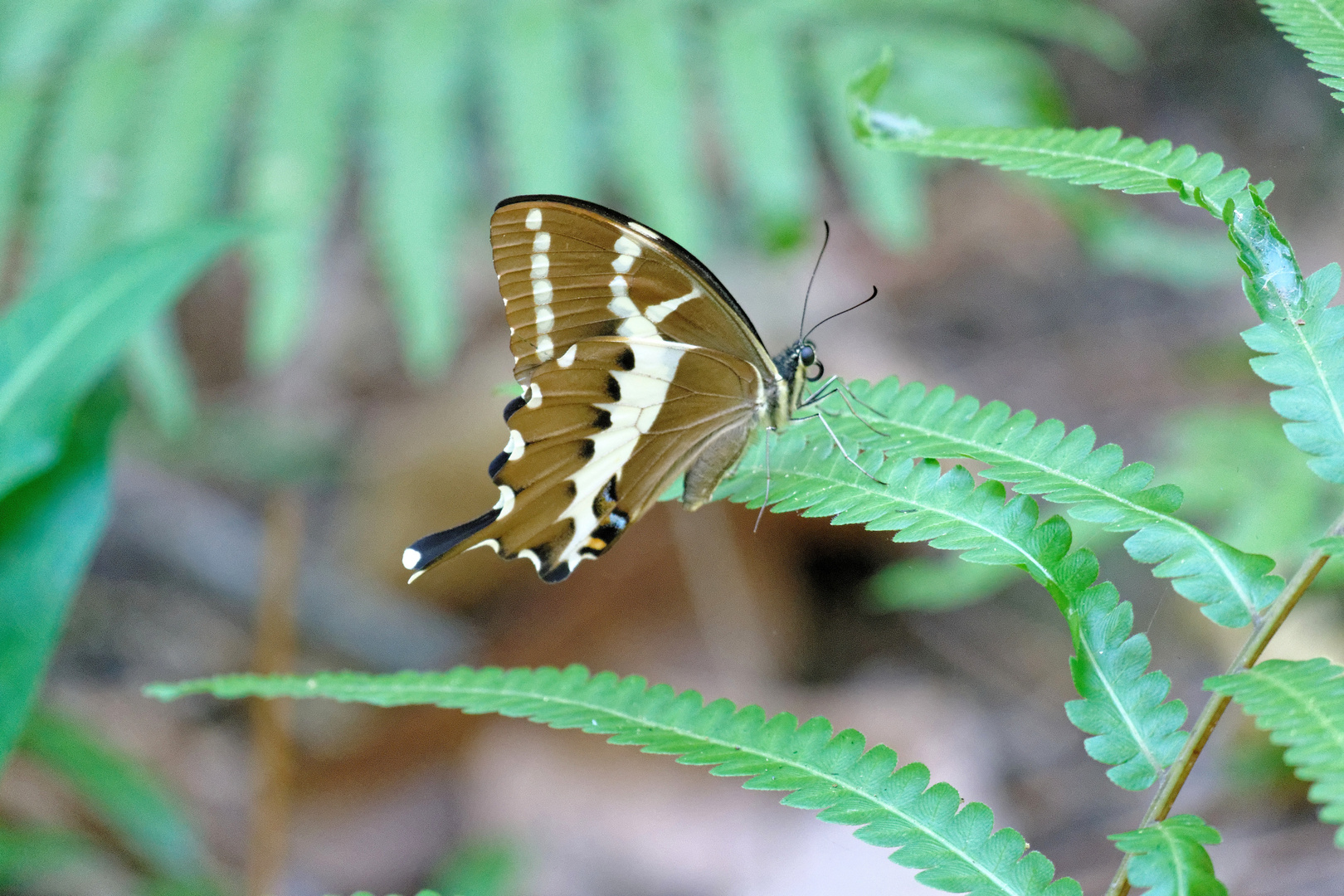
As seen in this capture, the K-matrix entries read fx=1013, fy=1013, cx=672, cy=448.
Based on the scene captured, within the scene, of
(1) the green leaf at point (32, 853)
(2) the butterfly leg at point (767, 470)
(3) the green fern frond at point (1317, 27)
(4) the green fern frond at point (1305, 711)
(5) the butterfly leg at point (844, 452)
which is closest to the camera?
(4) the green fern frond at point (1305, 711)

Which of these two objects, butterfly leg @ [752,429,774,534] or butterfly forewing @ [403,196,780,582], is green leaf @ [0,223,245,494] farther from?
butterfly leg @ [752,429,774,534]

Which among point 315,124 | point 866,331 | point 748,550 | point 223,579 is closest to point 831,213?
point 866,331

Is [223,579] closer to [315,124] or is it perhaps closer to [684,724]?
[315,124]

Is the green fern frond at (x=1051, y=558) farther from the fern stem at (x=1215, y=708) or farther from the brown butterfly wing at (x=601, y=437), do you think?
the brown butterfly wing at (x=601, y=437)

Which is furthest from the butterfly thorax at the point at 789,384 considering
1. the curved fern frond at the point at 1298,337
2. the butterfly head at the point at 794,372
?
the curved fern frond at the point at 1298,337

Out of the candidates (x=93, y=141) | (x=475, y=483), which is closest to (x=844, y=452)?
(x=475, y=483)

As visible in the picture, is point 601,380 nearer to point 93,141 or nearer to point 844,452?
point 844,452

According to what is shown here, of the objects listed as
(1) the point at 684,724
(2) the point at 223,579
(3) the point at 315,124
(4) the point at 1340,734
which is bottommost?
(2) the point at 223,579
